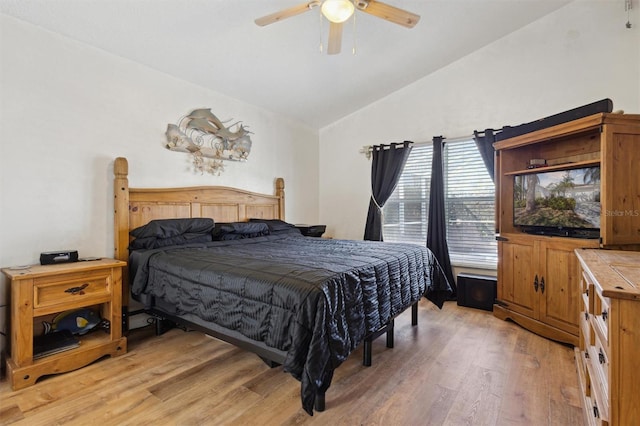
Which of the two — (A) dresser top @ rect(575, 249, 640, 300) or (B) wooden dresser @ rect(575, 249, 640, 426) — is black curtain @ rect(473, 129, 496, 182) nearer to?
(A) dresser top @ rect(575, 249, 640, 300)

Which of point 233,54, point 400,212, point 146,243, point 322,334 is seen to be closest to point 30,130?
point 146,243

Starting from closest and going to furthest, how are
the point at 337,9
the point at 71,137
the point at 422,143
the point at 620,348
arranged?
the point at 620,348, the point at 337,9, the point at 71,137, the point at 422,143

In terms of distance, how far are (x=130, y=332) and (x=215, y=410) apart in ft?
5.24

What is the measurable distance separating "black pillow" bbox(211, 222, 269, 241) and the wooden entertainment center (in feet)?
8.42

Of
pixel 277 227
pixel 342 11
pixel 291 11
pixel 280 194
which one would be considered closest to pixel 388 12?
pixel 342 11

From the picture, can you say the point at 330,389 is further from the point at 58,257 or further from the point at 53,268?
the point at 58,257

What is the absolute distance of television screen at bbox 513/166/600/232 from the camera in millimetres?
2621

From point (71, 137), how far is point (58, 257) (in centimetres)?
97

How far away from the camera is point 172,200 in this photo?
3.17m

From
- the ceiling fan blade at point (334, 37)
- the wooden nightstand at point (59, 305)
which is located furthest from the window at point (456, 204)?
the wooden nightstand at point (59, 305)

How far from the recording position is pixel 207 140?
3.54 metres

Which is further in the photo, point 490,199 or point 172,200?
point 490,199

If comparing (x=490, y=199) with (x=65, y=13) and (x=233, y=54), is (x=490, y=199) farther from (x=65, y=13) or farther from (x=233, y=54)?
(x=65, y=13)

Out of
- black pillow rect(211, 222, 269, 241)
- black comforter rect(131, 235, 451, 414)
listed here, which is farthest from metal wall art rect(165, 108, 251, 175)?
black comforter rect(131, 235, 451, 414)
